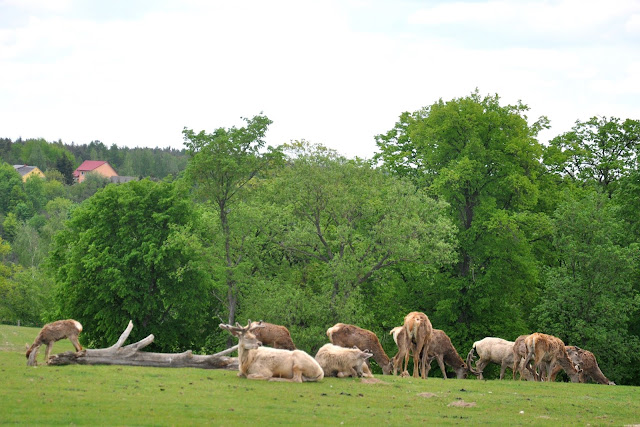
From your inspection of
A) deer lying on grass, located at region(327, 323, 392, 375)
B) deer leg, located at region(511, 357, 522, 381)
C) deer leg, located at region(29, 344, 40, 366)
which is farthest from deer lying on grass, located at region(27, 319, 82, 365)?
deer leg, located at region(511, 357, 522, 381)

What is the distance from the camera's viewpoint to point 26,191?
168500 millimetres

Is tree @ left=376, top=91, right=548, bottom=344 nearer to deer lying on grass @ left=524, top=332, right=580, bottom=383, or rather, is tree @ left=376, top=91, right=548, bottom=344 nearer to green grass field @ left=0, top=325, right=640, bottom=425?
deer lying on grass @ left=524, top=332, right=580, bottom=383

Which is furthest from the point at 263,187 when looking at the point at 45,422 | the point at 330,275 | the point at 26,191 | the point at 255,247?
the point at 26,191

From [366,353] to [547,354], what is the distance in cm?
968

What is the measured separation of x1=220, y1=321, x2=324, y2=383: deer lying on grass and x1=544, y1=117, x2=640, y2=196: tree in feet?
113

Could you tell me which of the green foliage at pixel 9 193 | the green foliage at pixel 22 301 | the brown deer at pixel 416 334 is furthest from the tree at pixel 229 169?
the green foliage at pixel 9 193

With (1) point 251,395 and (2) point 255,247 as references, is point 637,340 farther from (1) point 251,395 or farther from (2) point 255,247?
(1) point 251,395

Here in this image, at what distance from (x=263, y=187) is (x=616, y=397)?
23346 mm

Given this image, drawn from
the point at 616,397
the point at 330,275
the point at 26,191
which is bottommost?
the point at 616,397

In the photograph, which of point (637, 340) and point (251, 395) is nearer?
point (251, 395)

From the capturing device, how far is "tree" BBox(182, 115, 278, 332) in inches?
1521

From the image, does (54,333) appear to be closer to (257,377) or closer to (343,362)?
(257,377)

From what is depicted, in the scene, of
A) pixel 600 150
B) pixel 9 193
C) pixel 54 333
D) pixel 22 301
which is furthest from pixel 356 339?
pixel 9 193

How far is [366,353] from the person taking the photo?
70.4 ft
